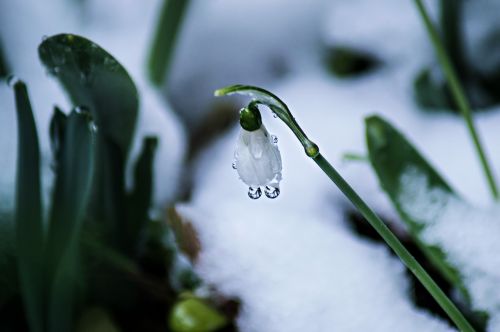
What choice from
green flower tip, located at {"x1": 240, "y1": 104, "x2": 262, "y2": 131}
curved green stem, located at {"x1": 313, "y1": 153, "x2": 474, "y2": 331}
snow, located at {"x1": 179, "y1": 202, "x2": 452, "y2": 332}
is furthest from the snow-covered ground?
green flower tip, located at {"x1": 240, "y1": 104, "x2": 262, "y2": 131}

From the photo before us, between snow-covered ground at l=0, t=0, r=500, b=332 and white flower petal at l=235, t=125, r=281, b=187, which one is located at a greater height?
snow-covered ground at l=0, t=0, r=500, b=332

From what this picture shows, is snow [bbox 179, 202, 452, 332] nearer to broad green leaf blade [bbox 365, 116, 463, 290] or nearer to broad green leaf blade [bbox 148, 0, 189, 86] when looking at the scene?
broad green leaf blade [bbox 365, 116, 463, 290]

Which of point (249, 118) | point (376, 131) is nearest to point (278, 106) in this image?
point (249, 118)

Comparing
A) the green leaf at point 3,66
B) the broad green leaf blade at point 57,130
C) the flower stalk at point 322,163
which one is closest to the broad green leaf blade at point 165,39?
the green leaf at point 3,66

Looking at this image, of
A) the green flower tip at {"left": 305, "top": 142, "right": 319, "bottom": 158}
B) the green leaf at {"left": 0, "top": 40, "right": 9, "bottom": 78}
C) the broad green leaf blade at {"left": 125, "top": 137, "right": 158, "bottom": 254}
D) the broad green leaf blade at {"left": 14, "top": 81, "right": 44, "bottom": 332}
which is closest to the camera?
the green flower tip at {"left": 305, "top": 142, "right": 319, "bottom": 158}

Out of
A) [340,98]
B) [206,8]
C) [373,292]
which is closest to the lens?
[373,292]

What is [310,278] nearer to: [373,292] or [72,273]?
[373,292]

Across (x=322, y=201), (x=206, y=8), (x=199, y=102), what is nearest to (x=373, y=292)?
(x=322, y=201)
